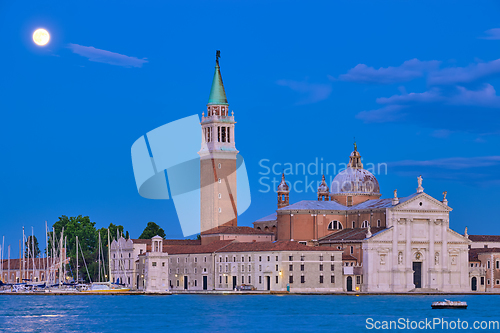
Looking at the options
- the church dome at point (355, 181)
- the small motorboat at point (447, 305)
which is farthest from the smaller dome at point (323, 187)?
the small motorboat at point (447, 305)

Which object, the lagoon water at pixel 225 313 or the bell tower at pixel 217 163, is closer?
the lagoon water at pixel 225 313

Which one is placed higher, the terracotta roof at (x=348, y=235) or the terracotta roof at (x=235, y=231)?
the terracotta roof at (x=235, y=231)

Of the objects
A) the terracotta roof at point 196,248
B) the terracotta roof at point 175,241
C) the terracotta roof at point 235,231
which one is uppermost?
the terracotta roof at point 235,231

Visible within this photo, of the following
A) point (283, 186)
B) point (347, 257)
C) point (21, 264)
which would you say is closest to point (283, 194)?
Answer: point (283, 186)

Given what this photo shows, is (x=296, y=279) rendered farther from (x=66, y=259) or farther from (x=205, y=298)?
(x=66, y=259)

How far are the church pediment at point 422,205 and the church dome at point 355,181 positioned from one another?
844 centimetres

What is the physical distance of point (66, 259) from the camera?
10688cm

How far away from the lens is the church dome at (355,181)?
95.4 meters

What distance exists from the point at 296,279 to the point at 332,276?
2.89 m

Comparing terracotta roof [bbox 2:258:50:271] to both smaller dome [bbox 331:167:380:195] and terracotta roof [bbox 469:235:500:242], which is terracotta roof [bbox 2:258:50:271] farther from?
terracotta roof [bbox 469:235:500:242]

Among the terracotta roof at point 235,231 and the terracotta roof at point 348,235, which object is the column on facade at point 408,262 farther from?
the terracotta roof at point 235,231

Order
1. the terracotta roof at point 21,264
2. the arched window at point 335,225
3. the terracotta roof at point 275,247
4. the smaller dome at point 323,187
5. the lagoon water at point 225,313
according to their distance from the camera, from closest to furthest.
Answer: the lagoon water at point 225,313
the terracotta roof at point 275,247
the arched window at point 335,225
the smaller dome at point 323,187
the terracotta roof at point 21,264

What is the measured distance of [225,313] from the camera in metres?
65.2

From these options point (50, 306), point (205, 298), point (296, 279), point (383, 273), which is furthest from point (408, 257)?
point (50, 306)
